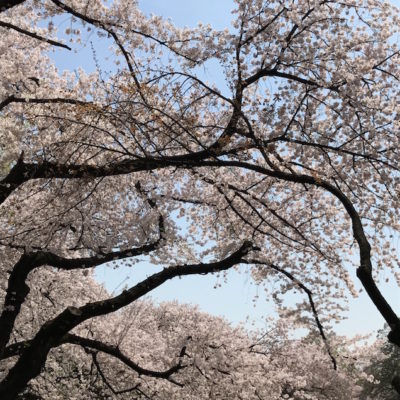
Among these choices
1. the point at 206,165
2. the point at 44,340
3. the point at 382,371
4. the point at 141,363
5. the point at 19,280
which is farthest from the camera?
the point at 382,371

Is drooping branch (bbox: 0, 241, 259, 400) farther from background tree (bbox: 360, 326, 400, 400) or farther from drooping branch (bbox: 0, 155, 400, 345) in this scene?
background tree (bbox: 360, 326, 400, 400)

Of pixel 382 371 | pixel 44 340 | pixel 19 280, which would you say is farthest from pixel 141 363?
pixel 382 371

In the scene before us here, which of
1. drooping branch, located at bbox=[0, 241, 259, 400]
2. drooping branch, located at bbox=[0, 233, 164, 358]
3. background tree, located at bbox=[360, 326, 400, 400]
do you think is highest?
background tree, located at bbox=[360, 326, 400, 400]

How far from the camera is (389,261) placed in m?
10.4

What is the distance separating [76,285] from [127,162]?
8.89m

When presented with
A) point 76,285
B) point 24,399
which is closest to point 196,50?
point 76,285

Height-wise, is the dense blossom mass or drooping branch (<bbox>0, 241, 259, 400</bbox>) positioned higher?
the dense blossom mass

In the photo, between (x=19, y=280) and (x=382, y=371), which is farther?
(x=382, y=371)

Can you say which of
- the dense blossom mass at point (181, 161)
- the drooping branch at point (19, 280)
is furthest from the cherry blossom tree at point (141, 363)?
the drooping branch at point (19, 280)

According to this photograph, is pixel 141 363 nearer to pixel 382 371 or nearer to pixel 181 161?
pixel 181 161

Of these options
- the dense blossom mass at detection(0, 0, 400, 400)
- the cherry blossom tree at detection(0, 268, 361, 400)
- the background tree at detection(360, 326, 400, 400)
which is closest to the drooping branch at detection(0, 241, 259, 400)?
the dense blossom mass at detection(0, 0, 400, 400)

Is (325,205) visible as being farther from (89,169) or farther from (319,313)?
(89,169)

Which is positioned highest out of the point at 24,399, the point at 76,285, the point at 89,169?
the point at 76,285

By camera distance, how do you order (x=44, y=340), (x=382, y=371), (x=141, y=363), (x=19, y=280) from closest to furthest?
(x=44, y=340) < (x=19, y=280) < (x=141, y=363) < (x=382, y=371)
